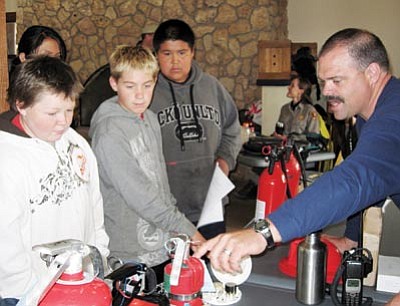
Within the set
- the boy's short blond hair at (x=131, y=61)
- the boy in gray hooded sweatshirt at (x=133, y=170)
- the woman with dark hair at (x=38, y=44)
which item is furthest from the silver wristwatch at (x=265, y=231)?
the woman with dark hair at (x=38, y=44)

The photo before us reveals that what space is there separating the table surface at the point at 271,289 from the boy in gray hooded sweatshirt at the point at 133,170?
0.34 meters

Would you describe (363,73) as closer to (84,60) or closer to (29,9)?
(84,60)

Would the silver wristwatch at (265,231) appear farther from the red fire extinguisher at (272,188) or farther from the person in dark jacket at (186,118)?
the person in dark jacket at (186,118)

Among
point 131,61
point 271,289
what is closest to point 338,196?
point 271,289

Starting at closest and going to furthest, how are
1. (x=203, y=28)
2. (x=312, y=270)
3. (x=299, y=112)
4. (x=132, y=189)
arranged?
(x=312, y=270) < (x=132, y=189) < (x=299, y=112) < (x=203, y=28)

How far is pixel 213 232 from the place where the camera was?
2.41m

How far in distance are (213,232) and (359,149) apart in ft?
3.95

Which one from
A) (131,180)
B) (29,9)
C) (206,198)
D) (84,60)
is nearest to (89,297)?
Result: (131,180)

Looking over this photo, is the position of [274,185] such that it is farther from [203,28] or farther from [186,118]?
[203,28]

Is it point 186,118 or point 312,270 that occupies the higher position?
point 186,118

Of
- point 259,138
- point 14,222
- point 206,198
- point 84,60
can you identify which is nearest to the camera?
point 14,222

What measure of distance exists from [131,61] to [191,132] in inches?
19.0

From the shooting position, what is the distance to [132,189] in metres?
1.89

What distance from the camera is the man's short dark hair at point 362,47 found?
1.56 m
